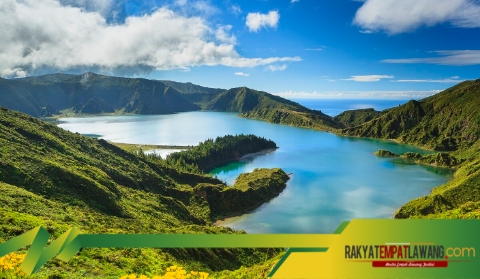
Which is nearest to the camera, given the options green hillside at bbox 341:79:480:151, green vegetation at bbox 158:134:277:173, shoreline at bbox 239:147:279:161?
green vegetation at bbox 158:134:277:173

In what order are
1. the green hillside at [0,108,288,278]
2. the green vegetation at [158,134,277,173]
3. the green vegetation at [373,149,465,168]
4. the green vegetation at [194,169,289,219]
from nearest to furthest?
the green hillside at [0,108,288,278] → the green vegetation at [194,169,289,219] → the green vegetation at [158,134,277,173] → the green vegetation at [373,149,465,168]

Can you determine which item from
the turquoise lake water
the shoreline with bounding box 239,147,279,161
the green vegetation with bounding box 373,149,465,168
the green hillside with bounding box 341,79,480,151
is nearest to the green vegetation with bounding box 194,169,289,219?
the turquoise lake water

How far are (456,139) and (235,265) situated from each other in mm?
174400

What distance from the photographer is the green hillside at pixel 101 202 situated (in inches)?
752

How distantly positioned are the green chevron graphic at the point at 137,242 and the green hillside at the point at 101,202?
22.8 ft

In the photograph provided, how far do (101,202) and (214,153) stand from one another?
302ft

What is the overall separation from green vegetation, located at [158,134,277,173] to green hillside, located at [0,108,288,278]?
35158 millimetres

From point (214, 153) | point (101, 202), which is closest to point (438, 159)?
point (214, 153)

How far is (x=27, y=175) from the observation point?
3441 cm

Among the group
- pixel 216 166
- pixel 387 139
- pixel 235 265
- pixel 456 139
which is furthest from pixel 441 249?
pixel 387 139

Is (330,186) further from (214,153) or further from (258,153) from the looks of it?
(258,153)

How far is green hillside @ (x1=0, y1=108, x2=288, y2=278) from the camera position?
19.1 meters

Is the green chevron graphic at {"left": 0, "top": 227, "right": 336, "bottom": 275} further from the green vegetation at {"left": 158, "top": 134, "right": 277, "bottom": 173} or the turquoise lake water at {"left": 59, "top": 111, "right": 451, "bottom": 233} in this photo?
the green vegetation at {"left": 158, "top": 134, "right": 277, "bottom": 173}

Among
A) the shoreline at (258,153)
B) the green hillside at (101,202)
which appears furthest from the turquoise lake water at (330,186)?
the green hillside at (101,202)
